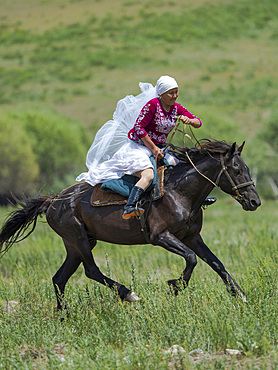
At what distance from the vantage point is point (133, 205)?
6590mm

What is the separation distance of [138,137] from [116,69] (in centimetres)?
6411

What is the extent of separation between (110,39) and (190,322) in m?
78.5

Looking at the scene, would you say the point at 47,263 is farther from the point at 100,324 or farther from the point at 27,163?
the point at 27,163

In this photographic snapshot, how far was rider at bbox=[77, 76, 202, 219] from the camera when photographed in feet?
21.7

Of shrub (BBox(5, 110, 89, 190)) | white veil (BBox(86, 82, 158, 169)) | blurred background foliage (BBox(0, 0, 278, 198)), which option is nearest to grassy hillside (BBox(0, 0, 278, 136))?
blurred background foliage (BBox(0, 0, 278, 198))

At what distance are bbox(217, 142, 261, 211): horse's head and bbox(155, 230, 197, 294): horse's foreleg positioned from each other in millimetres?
805

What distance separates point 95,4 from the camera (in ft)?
293

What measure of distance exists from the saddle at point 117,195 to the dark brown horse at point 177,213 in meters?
0.07

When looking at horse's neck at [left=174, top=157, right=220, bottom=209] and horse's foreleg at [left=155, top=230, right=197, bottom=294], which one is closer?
horse's foreleg at [left=155, top=230, right=197, bottom=294]

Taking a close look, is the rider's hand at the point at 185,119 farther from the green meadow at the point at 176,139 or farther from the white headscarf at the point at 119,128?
the green meadow at the point at 176,139

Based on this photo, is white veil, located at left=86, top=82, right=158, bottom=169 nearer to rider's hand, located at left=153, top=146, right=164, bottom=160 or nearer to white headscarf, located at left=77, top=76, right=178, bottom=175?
white headscarf, located at left=77, top=76, right=178, bottom=175

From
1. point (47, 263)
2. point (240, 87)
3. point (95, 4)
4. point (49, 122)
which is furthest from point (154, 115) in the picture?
point (95, 4)

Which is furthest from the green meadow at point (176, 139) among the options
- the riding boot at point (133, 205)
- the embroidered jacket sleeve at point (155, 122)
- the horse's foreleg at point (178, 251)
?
the embroidered jacket sleeve at point (155, 122)

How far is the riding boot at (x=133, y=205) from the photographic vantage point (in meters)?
6.55
